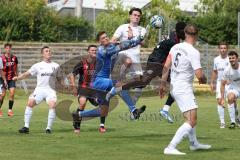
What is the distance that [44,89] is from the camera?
1694 centimetres

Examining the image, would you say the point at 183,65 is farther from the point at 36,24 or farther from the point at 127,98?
the point at 36,24

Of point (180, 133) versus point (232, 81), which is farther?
point (232, 81)

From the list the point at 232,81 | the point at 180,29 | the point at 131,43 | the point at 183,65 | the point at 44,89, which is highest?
the point at 180,29

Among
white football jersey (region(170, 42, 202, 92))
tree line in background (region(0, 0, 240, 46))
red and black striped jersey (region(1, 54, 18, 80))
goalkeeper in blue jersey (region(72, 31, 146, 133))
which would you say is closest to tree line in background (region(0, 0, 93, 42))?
tree line in background (region(0, 0, 240, 46))

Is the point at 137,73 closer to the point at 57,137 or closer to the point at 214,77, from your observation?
the point at 57,137

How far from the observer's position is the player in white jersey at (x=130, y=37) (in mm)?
16141

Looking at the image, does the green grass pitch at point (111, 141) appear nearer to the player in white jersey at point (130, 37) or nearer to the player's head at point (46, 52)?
the player in white jersey at point (130, 37)

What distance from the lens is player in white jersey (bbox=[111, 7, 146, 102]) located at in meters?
16.1

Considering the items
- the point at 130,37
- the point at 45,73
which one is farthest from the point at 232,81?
the point at 45,73

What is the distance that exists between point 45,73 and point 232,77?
493cm

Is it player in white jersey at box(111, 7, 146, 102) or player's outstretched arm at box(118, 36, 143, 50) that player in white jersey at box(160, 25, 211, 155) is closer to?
player's outstretched arm at box(118, 36, 143, 50)

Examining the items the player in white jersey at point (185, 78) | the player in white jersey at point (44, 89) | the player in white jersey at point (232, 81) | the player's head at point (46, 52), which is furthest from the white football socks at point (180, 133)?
the player in white jersey at point (232, 81)

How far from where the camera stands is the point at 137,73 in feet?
56.4

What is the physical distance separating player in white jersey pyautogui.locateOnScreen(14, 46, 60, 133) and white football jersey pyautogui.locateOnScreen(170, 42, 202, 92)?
4883 mm
